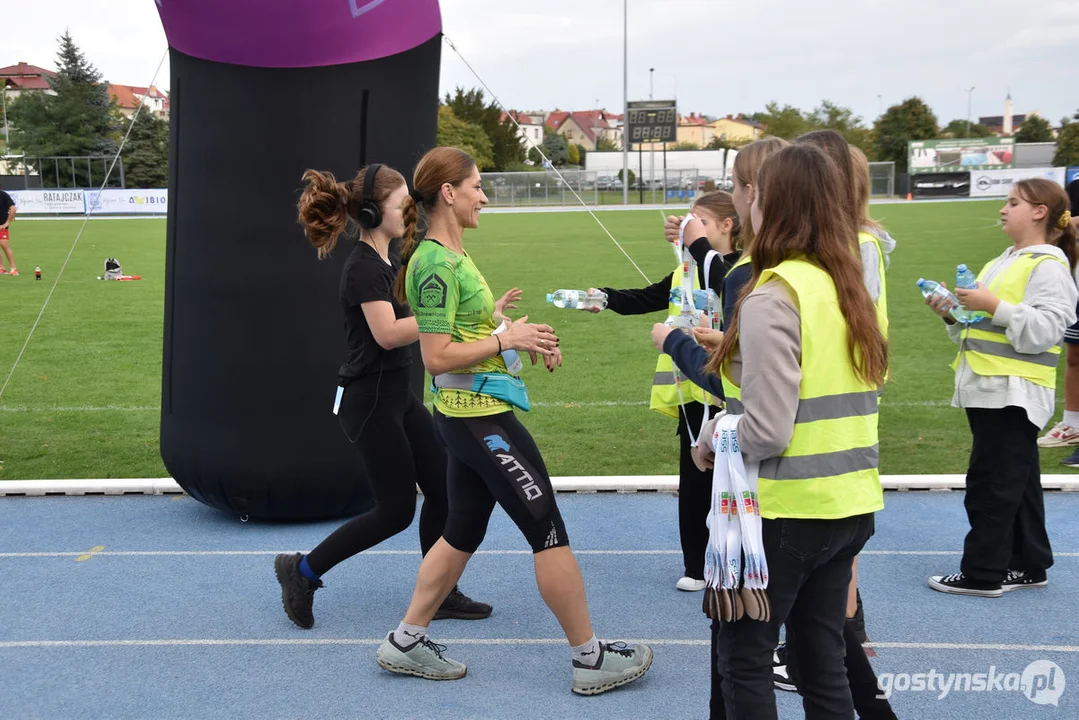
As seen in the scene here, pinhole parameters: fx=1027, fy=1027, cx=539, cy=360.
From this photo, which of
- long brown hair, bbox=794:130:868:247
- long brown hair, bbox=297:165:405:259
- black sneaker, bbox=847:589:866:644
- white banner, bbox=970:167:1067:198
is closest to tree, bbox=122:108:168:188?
white banner, bbox=970:167:1067:198

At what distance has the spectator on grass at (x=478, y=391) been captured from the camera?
11.1 ft

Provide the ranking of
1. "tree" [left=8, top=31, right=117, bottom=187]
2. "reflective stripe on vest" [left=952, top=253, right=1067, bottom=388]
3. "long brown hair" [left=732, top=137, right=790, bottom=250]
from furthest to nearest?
"tree" [left=8, top=31, right=117, bottom=187] → "reflective stripe on vest" [left=952, top=253, right=1067, bottom=388] → "long brown hair" [left=732, top=137, right=790, bottom=250]

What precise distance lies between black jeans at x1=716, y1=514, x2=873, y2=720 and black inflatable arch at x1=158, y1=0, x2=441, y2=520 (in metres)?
2.91

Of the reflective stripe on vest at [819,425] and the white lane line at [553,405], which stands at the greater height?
the reflective stripe on vest at [819,425]

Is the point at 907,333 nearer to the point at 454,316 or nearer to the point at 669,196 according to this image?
the point at 454,316

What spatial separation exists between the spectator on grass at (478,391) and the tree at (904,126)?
70.6 meters

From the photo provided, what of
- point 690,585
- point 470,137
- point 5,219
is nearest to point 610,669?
point 690,585

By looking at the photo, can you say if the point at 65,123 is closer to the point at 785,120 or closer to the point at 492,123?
the point at 492,123

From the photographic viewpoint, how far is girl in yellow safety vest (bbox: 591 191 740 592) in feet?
13.1

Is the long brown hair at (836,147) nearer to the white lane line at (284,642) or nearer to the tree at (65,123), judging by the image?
the white lane line at (284,642)

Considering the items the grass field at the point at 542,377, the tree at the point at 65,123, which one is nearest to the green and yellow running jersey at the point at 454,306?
the grass field at the point at 542,377

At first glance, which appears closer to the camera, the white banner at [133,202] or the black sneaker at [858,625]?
the black sneaker at [858,625]

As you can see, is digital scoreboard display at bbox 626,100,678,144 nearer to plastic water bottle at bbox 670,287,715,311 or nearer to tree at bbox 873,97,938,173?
tree at bbox 873,97,938,173

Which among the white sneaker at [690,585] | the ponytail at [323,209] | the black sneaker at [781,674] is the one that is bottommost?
the black sneaker at [781,674]
